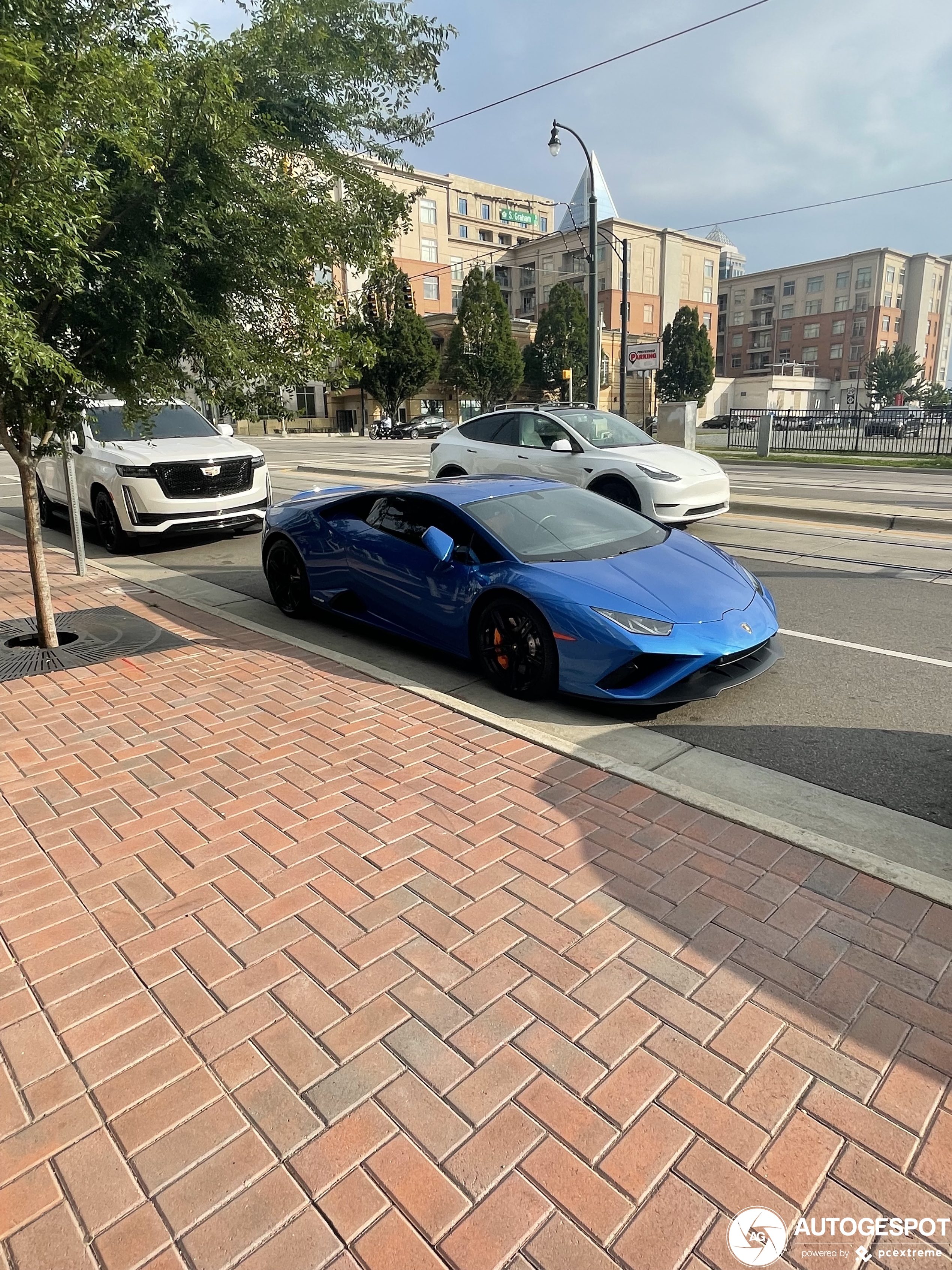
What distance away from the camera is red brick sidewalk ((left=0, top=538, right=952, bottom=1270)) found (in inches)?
70.9

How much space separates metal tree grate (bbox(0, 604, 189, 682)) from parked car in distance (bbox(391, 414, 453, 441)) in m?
52.7

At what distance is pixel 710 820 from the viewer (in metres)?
3.43

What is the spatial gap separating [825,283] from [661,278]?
27692 millimetres

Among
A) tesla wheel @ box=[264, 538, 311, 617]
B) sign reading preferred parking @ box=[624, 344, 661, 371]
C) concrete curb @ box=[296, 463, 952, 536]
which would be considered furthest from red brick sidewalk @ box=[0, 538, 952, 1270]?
sign reading preferred parking @ box=[624, 344, 661, 371]

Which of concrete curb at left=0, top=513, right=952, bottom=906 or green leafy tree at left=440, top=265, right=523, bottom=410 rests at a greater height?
green leafy tree at left=440, top=265, right=523, bottom=410

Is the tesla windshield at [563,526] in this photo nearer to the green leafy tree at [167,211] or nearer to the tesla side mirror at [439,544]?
the tesla side mirror at [439,544]

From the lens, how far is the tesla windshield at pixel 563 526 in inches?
203

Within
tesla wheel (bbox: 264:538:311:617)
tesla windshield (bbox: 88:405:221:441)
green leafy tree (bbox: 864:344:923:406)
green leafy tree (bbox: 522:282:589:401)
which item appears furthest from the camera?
green leafy tree (bbox: 864:344:923:406)

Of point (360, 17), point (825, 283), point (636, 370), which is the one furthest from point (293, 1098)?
point (825, 283)

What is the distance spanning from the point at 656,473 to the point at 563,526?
4.85 meters

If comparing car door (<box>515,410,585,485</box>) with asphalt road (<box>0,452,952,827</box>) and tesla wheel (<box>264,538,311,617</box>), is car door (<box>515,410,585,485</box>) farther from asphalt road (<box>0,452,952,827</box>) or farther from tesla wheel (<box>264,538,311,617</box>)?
tesla wheel (<box>264,538,311,617</box>)

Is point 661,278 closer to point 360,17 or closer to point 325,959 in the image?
point 360,17

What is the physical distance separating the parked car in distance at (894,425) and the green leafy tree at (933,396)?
197ft

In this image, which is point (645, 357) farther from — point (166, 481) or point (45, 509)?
point (166, 481)
